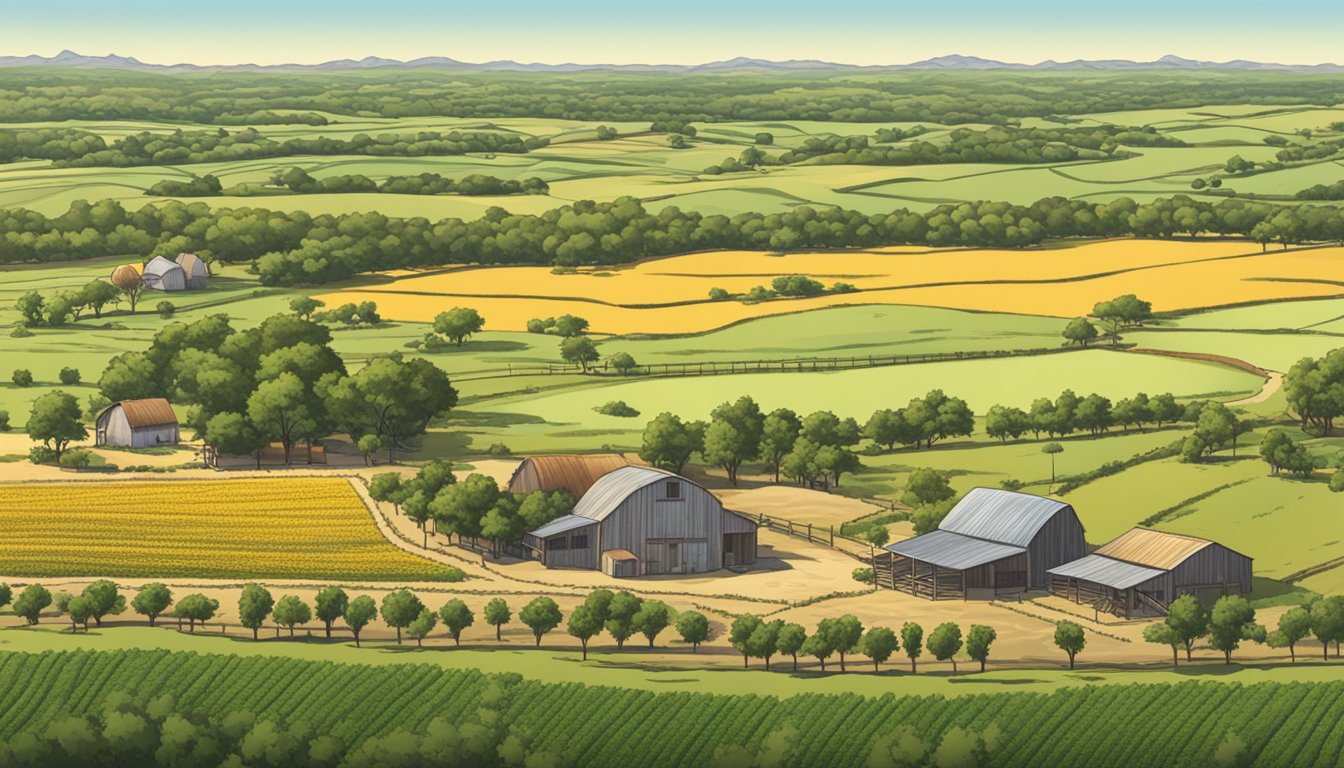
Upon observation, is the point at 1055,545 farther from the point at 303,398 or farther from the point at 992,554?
the point at 303,398

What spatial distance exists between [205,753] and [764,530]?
51996mm

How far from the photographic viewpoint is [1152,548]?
366 ft

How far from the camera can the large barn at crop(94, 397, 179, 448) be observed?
481 ft

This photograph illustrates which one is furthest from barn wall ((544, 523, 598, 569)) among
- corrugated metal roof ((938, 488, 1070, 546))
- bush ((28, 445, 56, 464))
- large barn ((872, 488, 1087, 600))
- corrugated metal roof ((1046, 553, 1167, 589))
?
bush ((28, 445, 56, 464))

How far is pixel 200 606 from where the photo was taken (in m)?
101

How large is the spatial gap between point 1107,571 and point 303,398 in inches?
2224

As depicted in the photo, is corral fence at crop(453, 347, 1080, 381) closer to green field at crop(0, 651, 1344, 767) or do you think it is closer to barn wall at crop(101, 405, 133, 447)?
barn wall at crop(101, 405, 133, 447)

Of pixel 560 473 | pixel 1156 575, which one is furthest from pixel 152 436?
pixel 1156 575

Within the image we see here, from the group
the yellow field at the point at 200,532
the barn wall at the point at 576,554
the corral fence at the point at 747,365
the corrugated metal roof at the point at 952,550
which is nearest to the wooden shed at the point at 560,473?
the barn wall at the point at 576,554

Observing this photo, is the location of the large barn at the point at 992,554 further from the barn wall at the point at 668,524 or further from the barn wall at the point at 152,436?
the barn wall at the point at 152,436

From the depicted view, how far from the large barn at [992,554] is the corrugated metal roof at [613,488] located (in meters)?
13.5

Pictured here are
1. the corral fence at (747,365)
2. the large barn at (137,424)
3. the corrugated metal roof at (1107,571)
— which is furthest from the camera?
the corral fence at (747,365)

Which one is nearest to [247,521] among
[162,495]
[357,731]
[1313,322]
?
[162,495]

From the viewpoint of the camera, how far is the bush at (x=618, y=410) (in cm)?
15350
